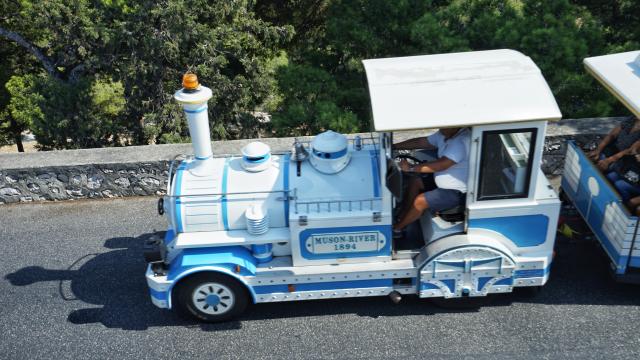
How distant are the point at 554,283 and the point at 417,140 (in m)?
1.97

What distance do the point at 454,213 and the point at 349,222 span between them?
975 mm

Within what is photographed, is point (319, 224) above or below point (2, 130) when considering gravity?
above

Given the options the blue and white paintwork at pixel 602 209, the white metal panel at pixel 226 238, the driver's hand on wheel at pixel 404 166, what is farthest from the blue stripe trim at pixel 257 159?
the blue and white paintwork at pixel 602 209

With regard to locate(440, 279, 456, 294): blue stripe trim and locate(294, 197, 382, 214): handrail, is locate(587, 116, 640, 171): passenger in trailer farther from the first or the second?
locate(294, 197, 382, 214): handrail

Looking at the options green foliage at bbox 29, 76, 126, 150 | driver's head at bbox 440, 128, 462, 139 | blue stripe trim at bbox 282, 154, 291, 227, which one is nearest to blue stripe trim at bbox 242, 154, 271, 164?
blue stripe trim at bbox 282, 154, 291, 227

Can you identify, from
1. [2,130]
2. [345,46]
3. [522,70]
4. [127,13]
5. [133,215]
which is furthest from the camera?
[2,130]

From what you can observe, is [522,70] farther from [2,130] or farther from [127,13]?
[2,130]

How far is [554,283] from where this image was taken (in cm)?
616

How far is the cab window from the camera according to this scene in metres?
5.06

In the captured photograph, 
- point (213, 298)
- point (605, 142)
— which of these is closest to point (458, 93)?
point (605, 142)

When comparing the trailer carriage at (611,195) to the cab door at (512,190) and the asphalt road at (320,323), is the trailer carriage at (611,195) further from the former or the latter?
the cab door at (512,190)

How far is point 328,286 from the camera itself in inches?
224

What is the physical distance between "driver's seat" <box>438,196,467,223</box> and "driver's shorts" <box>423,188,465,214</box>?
0.13ft

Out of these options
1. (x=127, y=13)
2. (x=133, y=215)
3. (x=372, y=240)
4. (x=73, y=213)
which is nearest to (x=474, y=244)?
(x=372, y=240)
